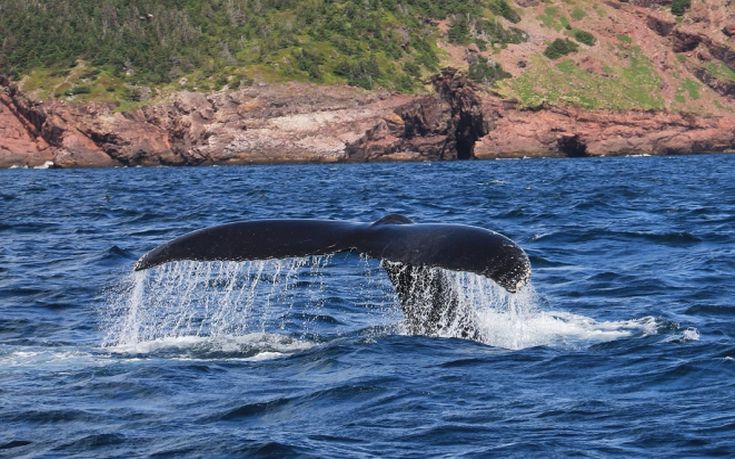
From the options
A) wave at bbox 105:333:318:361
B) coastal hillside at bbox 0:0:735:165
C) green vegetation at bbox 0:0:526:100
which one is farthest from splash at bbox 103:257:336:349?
green vegetation at bbox 0:0:526:100

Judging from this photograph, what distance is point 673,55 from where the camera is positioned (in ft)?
347

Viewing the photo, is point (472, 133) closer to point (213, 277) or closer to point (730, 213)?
point (730, 213)

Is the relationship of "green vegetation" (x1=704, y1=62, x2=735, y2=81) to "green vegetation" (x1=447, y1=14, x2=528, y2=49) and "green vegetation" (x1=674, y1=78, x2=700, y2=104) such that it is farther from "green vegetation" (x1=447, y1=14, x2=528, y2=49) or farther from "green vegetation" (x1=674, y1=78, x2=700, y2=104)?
"green vegetation" (x1=447, y1=14, x2=528, y2=49)

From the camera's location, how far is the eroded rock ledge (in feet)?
267

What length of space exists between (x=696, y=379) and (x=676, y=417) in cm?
135

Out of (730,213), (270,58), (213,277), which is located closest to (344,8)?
(270,58)

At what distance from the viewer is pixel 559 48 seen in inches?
3967

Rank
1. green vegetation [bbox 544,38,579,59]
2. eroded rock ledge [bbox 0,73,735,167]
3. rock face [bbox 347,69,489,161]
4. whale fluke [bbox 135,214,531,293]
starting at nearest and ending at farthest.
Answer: whale fluke [bbox 135,214,531,293]
eroded rock ledge [bbox 0,73,735,167]
rock face [bbox 347,69,489,161]
green vegetation [bbox 544,38,579,59]

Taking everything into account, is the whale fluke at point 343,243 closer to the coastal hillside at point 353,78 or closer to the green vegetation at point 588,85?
the coastal hillside at point 353,78

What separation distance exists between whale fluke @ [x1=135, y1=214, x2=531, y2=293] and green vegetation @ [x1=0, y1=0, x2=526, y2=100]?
76866 mm

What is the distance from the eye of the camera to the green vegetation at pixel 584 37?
103 meters

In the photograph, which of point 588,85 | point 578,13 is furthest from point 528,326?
point 578,13

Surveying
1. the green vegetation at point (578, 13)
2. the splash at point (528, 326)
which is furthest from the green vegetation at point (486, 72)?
the splash at point (528, 326)

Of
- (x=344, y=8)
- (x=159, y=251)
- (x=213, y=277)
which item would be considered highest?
(x=159, y=251)
